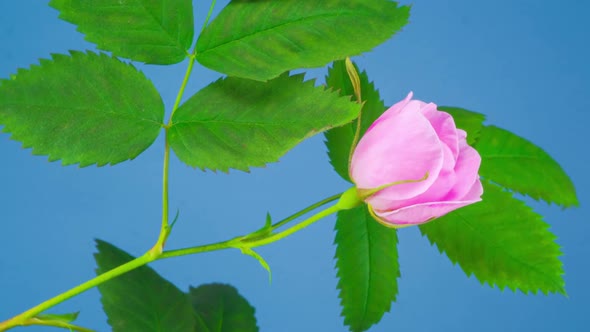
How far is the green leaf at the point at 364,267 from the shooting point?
0.40 metres

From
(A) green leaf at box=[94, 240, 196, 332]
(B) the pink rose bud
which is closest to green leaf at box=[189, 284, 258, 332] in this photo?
(A) green leaf at box=[94, 240, 196, 332]

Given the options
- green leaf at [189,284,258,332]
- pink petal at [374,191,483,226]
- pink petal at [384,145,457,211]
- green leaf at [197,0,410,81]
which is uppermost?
green leaf at [197,0,410,81]

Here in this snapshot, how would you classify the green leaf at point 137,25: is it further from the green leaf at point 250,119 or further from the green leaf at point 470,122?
the green leaf at point 470,122

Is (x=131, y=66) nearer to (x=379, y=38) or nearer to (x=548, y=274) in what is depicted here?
(x=379, y=38)

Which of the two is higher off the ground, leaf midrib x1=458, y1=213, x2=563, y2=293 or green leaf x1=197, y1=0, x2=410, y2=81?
green leaf x1=197, y1=0, x2=410, y2=81

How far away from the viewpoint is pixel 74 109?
0.34 metres

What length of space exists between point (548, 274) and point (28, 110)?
26 cm

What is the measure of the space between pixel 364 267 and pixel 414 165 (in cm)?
11

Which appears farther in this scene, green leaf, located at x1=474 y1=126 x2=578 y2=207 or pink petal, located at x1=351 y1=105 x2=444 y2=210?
green leaf, located at x1=474 y1=126 x2=578 y2=207

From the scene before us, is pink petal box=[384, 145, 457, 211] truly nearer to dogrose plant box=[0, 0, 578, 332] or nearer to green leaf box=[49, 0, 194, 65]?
dogrose plant box=[0, 0, 578, 332]

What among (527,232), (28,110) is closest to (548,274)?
(527,232)

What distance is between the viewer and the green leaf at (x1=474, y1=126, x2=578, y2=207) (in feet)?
1.40

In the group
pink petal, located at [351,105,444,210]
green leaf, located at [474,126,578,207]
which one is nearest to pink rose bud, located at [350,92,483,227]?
pink petal, located at [351,105,444,210]

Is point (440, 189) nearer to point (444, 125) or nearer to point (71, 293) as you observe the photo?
point (444, 125)
